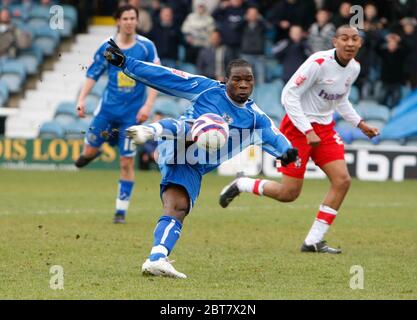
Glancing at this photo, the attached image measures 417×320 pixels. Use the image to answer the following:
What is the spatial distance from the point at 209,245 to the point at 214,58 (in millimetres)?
11965

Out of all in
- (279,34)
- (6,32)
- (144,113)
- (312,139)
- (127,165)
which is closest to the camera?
(312,139)

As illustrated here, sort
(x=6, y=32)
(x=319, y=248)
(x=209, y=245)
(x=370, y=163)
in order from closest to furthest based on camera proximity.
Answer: (x=319, y=248), (x=209, y=245), (x=370, y=163), (x=6, y=32)

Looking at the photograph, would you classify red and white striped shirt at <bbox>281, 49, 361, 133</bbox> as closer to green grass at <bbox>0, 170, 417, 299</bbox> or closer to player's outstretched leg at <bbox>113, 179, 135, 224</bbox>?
green grass at <bbox>0, 170, 417, 299</bbox>

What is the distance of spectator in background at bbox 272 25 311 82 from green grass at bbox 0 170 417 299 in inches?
173

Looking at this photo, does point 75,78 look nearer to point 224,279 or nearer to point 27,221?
point 27,221

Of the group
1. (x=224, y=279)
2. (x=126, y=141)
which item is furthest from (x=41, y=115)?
(x=224, y=279)

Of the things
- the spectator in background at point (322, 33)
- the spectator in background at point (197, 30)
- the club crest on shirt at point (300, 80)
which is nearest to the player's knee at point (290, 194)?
the club crest on shirt at point (300, 80)

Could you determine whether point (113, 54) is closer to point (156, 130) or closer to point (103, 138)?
point (156, 130)

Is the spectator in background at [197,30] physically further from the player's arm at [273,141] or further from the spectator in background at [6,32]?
the player's arm at [273,141]

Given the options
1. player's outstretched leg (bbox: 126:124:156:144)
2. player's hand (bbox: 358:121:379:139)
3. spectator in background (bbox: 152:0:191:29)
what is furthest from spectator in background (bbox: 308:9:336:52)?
player's outstretched leg (bbox: 126:124:156:144)

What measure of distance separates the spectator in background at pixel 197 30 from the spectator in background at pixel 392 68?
3862mm

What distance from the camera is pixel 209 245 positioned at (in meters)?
11.7

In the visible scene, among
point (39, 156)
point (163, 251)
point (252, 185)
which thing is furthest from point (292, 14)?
point (163, 251)
